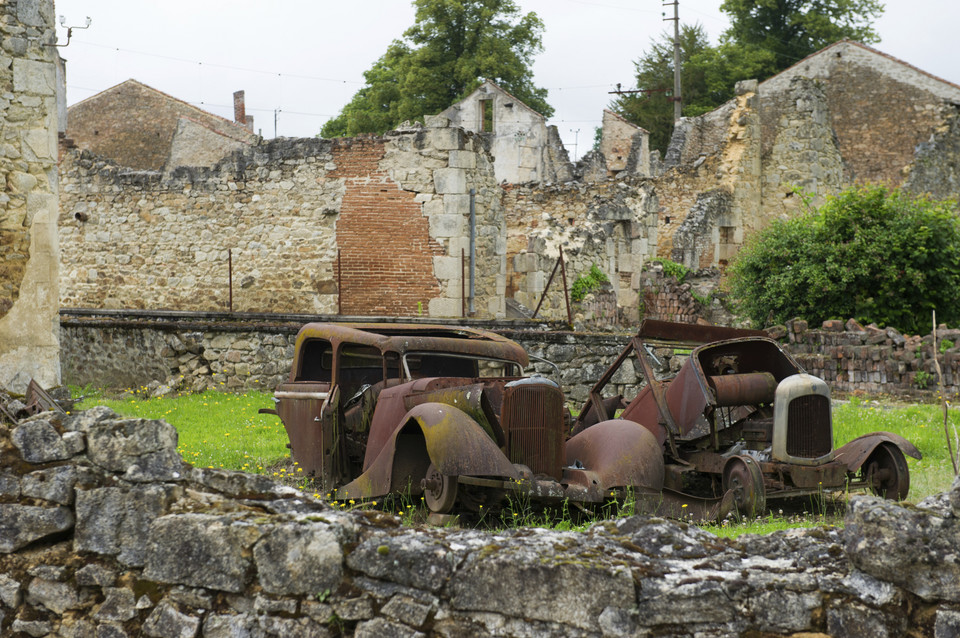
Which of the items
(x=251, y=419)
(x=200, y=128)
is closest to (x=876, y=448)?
(x=251, y=419)

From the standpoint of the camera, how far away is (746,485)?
644 cm

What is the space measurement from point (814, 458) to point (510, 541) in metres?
3.87

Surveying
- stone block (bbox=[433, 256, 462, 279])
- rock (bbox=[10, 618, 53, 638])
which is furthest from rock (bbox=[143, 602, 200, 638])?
stone block (bbox=[433, 256, 462, 279])

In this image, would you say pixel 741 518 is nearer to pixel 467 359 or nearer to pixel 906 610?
pixel 467 359

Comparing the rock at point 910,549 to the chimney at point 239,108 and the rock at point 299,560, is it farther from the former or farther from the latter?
the chimney at point 239,108

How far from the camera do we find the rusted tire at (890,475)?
6.73 m

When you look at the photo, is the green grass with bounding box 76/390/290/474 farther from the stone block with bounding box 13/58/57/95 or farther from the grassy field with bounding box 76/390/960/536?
the stone block with bounding box 13/58/57/95

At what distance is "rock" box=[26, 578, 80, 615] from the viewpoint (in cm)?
382

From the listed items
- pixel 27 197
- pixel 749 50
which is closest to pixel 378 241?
pixel 27 197

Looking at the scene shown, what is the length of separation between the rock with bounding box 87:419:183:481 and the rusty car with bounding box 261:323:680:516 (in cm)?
208

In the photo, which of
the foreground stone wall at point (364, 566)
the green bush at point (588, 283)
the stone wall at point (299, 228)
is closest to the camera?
the foreground stone wall at point (364, 566)

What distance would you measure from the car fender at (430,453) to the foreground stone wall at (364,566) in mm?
1855

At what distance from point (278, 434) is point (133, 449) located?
21.2 ft

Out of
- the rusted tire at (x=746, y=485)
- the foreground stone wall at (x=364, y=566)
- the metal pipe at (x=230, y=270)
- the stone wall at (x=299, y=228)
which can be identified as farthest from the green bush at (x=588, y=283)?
the foreground stone wall at (x=364, y=566)
